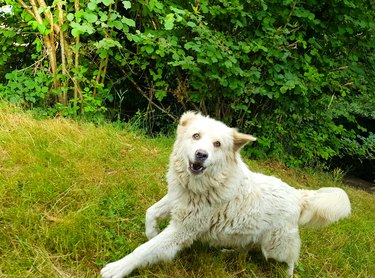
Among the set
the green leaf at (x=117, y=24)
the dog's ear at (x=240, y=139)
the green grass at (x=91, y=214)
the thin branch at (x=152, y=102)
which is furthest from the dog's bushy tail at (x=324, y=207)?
the thin branch at (x=152, y=102)

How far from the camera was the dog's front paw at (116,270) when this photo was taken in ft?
9.12

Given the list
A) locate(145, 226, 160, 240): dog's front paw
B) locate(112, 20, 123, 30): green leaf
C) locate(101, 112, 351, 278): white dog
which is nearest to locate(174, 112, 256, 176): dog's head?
locate(101, 112, 351, 278): white dog

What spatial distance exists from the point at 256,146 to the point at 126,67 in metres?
2.63

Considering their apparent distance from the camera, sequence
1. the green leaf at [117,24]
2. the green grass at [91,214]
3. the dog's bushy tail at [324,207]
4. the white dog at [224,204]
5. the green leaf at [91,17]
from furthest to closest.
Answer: the green leaf at [117,24]
the green leaf at [91,17]
the dog's bushy tail at [324,207]
the white dog at [224,204]
the green grass at [91,214]

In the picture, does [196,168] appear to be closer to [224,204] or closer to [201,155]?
[201,155]

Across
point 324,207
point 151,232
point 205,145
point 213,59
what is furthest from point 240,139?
point 213,59

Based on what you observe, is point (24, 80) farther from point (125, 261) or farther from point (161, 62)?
point (125, 261)

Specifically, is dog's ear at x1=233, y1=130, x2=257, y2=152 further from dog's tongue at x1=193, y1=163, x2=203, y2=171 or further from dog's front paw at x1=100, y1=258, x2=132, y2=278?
dog's front paw at x1=100, y1=258, x2=132, y2=278

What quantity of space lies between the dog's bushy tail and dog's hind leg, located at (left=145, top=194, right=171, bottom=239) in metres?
1.22

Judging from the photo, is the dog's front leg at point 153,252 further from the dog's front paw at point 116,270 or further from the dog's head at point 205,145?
the dog's head at point 205,145

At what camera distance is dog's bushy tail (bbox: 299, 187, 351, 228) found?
10.6ft

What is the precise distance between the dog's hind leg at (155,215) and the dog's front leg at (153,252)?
220 mm

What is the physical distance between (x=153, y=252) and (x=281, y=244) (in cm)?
116

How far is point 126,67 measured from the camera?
617cm
